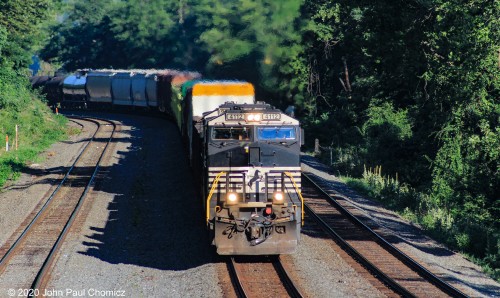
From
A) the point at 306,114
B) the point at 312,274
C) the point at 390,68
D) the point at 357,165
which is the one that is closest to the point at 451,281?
the point at 312,274

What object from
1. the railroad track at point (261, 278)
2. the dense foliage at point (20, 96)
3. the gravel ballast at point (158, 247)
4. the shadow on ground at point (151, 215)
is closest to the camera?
the railroad track at point (261, 278)

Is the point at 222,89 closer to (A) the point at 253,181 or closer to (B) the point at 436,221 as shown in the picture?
(B) the point at 436,221

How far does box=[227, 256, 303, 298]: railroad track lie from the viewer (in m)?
14.9

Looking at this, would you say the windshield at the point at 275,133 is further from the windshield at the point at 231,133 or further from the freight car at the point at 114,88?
the freight car at the point at 114,88

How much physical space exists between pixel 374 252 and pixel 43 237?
9587mm

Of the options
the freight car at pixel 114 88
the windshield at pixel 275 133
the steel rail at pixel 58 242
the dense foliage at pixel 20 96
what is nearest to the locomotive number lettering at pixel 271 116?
the windshield at pixel 275 133

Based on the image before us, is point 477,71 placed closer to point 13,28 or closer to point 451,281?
point 451,281

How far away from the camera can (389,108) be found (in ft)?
132

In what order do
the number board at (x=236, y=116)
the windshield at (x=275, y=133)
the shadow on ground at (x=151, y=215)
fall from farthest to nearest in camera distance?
the shadow on ground at (x=151, y=215) → the number board at (x=236, y=116) → the windshield at (x=275, y=133)

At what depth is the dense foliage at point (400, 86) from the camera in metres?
24.5

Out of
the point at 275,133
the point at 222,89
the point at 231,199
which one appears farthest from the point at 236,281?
the point at 222,89

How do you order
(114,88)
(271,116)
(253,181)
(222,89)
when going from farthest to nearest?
1. (114,88)
2. (222,89)
3. (271,116)
4. (253,181)

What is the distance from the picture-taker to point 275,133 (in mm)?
17359

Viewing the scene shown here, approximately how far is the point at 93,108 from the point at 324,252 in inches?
2168
